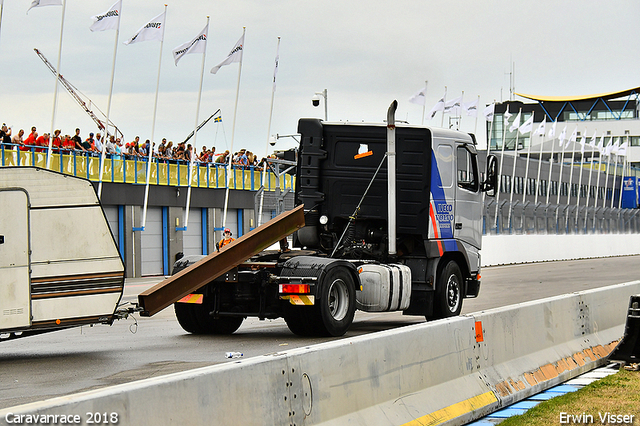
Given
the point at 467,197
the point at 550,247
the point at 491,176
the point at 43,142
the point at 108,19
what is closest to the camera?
the point at 467,197

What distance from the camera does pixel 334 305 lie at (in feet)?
41.5

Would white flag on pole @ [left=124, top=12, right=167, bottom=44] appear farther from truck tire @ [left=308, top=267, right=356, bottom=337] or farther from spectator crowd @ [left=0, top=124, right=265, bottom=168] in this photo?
truck tire @ [left=308, top=267, right=356, bottom=337]

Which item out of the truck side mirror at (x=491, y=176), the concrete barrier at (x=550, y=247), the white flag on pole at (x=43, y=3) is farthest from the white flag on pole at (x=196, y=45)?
the truck side mirror at (x=491, y=176)

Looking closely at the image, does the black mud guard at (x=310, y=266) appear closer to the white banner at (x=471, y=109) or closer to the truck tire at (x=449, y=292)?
the truck tire at (x=449, y=292)

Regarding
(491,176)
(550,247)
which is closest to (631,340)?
(491,176)

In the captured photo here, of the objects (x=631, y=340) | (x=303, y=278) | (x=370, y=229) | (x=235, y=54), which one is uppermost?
(x=235, y=54)

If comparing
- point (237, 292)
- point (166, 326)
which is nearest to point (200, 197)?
point (166, 326)

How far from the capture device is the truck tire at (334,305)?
1216 cm

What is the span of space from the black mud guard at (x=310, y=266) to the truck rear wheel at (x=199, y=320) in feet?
5.06

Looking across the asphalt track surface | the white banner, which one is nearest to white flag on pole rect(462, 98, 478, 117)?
the white banner

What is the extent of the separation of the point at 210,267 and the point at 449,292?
4.57m

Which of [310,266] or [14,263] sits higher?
[14,263]

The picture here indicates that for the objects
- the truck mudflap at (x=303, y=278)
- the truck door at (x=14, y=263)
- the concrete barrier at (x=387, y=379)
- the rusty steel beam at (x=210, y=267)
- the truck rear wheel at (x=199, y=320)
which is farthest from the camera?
the truck rear wheel at (x=199, y=320)

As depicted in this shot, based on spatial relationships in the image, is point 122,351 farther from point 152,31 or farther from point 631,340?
point 152,31
